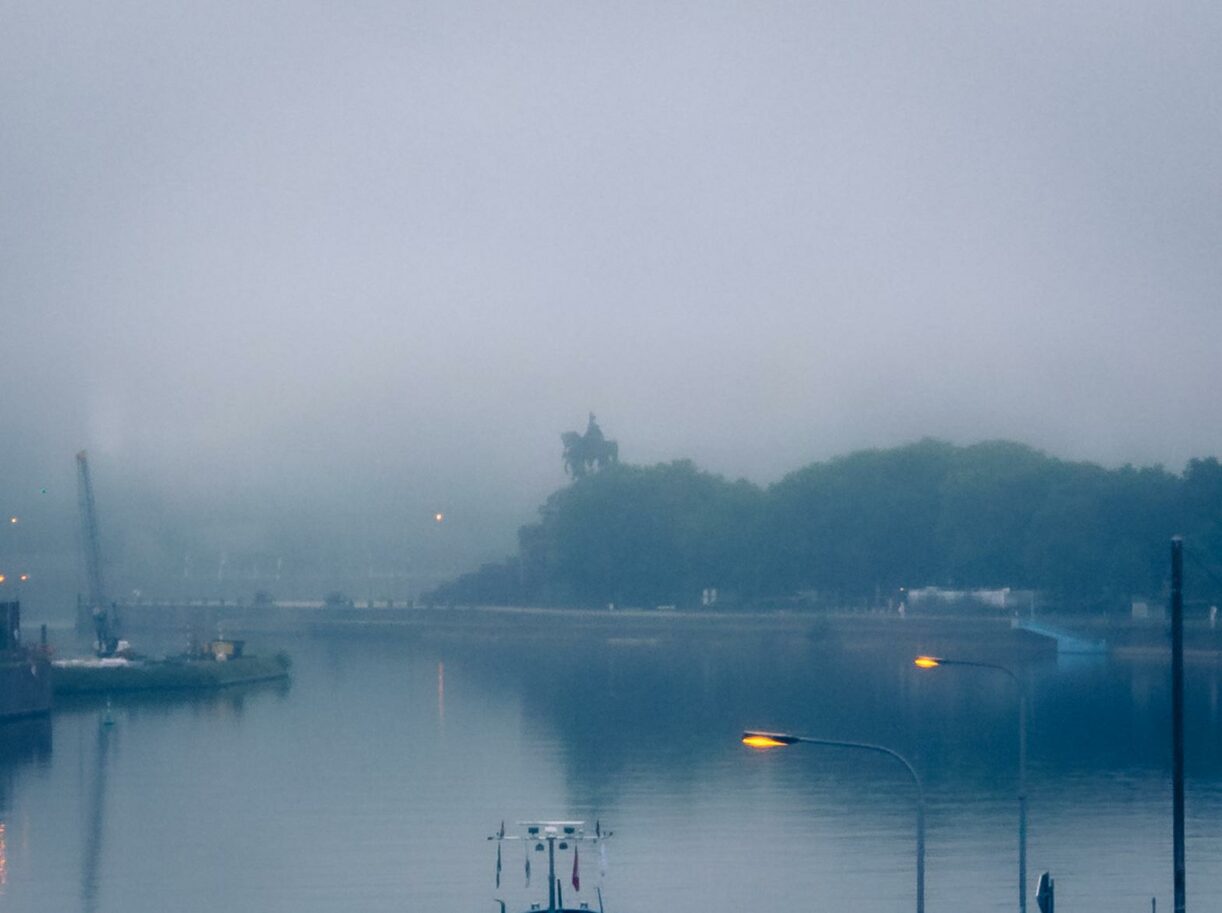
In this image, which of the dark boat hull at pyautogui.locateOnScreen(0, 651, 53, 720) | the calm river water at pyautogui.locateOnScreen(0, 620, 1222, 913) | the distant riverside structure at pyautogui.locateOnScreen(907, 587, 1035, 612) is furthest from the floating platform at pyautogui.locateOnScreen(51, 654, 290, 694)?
the distant riverside structure at pyautogui.locateOnScreen(907, 587, 1035, 612)

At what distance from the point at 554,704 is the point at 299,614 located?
338 ft

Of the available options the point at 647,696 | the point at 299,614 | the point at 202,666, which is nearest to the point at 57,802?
the point at 647,696

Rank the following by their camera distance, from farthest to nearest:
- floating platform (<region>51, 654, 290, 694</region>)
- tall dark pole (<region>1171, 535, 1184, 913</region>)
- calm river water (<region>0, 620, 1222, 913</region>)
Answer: floating platform (<region>51, 654, 290, 694</region>) < calm river water (<region>0, 620, 1222, 913</region>) < tall dark pole (<region>1171, 535, 1184, 913</region>)

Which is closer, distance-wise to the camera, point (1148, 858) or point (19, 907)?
point (19, 907)

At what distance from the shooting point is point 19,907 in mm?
41031

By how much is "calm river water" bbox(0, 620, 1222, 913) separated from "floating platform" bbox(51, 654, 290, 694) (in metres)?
5.02

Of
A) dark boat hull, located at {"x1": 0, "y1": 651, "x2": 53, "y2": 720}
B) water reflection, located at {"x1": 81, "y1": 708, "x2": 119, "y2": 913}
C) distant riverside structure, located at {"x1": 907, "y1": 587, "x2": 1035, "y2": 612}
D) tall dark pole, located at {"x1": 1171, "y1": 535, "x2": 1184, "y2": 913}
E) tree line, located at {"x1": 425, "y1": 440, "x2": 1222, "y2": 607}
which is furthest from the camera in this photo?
distant riverside structure, located at {"x1": 907, "y1": 587, "x2": 1035, "y2": 612}

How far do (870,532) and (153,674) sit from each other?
6583 cm

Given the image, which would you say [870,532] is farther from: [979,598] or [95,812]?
[95,812]

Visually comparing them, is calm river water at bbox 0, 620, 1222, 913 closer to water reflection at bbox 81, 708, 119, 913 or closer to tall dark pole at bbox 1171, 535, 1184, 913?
water reflection at bbox 81, 708, 119, 913

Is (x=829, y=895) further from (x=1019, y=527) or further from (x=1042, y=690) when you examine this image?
(x=1019, y=527)

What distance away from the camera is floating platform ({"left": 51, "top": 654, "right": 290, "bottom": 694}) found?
106 m

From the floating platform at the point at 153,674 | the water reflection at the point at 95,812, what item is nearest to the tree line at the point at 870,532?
the floating platform at the point at 153,674

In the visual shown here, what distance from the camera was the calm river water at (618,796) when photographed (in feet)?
141
